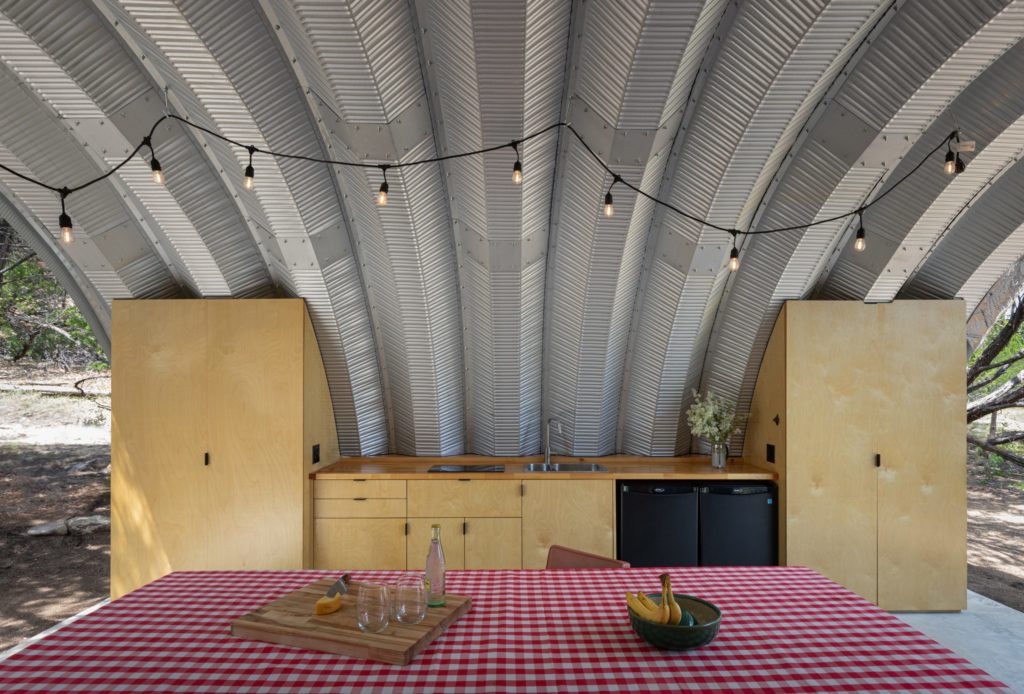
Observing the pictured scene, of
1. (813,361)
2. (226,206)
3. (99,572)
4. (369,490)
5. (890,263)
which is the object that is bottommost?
(99,572)

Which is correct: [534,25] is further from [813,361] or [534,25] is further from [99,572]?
[99,572]

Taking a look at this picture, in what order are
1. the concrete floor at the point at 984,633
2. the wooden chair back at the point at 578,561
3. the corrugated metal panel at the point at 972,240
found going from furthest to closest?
the corrugated metal panel at the point at 972,240, the concrete floor at the point at 984,633, the wooden chair back at the point at 578,561

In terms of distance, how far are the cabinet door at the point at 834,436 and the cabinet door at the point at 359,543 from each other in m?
3.13

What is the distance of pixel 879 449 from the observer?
184 inches

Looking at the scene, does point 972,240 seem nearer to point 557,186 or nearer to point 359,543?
point 557,186

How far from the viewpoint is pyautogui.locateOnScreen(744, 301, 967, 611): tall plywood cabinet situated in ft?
15.2

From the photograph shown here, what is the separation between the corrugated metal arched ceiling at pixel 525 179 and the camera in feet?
10.4

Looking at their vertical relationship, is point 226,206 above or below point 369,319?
above

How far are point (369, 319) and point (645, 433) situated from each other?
2.73 metres

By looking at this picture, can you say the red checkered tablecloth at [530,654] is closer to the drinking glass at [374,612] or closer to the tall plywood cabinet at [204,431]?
the drinking glass at [374,612]

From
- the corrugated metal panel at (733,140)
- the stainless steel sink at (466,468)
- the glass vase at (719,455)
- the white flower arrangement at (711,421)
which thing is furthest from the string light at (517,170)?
the stainless steel sink at (466,468)

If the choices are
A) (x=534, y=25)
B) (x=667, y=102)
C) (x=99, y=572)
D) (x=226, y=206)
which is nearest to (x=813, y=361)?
(x=667, y=102)

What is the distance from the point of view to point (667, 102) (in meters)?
3.43

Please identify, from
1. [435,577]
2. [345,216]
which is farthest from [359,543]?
[435,577]
